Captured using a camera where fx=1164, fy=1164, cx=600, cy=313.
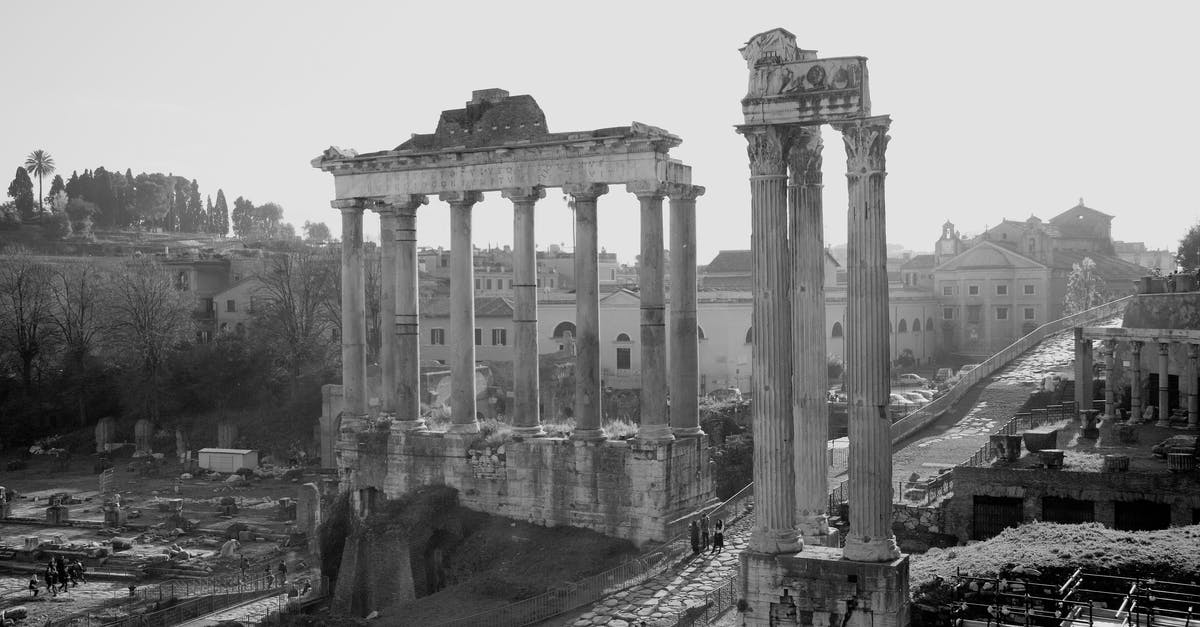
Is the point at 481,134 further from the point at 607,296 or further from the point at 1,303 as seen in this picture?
the point at 1,303

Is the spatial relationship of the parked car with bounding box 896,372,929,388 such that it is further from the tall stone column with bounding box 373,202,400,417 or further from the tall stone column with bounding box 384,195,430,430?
the tall stone column with bounding box 384,195,430,430

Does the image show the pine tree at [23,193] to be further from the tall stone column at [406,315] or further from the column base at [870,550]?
the column base at [870,550]

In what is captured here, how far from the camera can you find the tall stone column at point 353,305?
27.4m

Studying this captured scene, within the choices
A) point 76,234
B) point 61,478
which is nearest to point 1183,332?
point 61,478

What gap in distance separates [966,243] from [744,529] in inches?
2568

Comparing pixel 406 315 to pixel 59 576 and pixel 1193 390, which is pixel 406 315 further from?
pixel 1193 390

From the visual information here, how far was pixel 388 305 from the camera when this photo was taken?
90.5 feet

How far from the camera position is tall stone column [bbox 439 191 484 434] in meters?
25.9

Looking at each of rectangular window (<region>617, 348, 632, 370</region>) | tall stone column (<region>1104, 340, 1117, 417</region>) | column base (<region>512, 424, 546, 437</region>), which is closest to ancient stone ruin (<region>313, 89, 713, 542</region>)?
column base (<region>512, 424, 546, 437</region>)

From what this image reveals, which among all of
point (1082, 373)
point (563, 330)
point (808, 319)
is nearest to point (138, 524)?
point (563, 330)

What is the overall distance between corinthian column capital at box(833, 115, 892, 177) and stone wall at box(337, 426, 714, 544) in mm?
10144

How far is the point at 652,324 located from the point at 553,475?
391 centimetres

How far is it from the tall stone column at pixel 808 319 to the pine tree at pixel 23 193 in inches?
4144

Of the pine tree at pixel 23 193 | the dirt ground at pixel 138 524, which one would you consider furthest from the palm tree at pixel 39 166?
the dirt ground at pixel 138 524
